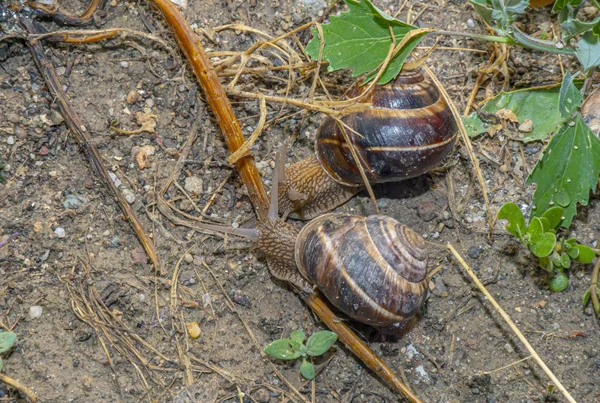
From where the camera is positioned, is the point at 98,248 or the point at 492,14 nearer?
the point at 492,14

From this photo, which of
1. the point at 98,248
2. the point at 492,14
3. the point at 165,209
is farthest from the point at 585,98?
the point at 98,248

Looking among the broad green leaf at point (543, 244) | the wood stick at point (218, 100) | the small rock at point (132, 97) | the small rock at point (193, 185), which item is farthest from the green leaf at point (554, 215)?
the small rock at point (132, 97)

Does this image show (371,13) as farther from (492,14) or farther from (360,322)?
(360,322)

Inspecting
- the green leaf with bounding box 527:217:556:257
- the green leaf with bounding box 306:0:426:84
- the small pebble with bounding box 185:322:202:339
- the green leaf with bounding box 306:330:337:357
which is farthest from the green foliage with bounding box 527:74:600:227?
the small pebble with bounding box 185:322:202:339

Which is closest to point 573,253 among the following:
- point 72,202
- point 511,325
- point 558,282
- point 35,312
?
point 558,282

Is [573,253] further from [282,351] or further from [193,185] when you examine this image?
[193,185]

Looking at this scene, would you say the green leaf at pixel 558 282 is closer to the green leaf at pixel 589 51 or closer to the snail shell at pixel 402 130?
the snail shell at pixel 402 130

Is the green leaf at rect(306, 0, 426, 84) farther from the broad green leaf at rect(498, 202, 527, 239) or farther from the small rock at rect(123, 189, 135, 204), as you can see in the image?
the small rock at rect(123, 189, 135, 204)
